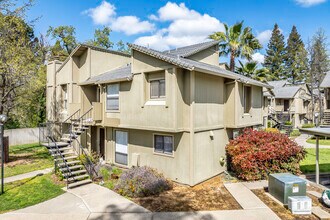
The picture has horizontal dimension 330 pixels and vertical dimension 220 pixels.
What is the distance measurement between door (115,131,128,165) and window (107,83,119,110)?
5.66 feet

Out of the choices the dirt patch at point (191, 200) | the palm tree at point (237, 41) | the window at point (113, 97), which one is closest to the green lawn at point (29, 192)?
the dirt patch at point (191, 200)

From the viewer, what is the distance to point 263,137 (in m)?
12.7

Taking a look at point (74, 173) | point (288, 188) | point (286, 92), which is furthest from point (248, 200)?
point (286, 92)

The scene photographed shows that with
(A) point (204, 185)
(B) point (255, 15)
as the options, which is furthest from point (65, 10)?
(A) point (204, 185)

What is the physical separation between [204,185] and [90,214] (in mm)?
5700

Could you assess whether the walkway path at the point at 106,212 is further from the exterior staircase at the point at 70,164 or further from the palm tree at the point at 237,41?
the palm tree at the point at 237,41

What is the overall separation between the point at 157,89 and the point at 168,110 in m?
1.46

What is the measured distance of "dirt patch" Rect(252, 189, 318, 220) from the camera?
7.57 meters

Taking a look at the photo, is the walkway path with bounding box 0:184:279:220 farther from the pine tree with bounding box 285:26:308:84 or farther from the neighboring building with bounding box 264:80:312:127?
the pine tree with bounding box 285:26:308:84

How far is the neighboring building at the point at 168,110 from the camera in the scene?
10.5 meters

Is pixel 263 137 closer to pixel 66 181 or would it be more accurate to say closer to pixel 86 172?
pixel 86 172

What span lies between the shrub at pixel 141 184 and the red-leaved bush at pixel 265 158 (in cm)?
407

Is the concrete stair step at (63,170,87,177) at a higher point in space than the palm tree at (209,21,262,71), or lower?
lower

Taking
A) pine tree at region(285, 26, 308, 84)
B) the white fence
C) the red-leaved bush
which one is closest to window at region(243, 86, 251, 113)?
the red-leaved bush
